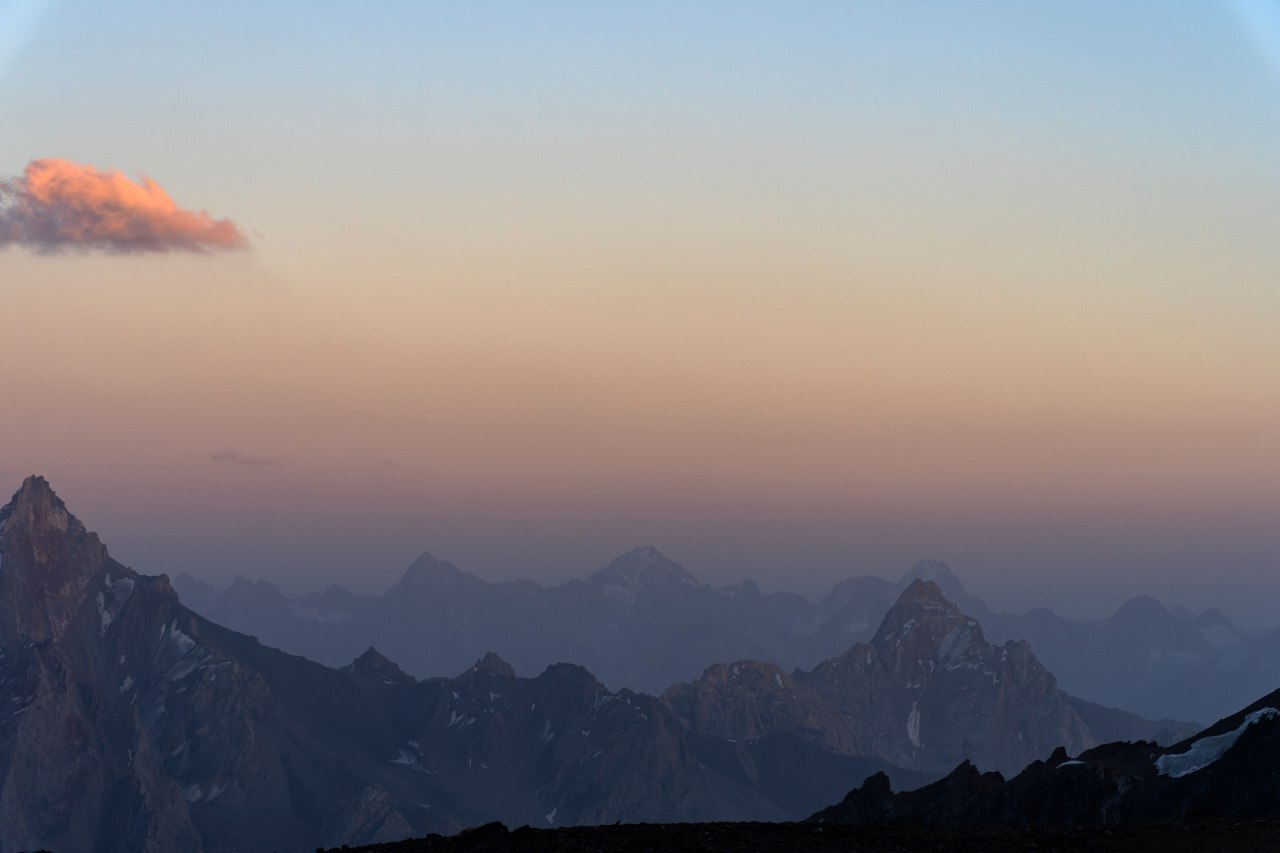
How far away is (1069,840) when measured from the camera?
57688 millimetres

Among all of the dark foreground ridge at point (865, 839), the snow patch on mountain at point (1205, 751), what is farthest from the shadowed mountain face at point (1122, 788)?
the dark foreground ridge at point (865, 839)

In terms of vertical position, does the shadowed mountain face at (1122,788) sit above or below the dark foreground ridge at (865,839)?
below

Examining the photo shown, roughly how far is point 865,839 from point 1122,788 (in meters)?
37.9

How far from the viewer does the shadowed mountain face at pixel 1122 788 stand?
8200 centimetres

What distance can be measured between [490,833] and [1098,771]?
1977 inches

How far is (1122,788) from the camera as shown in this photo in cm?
9081

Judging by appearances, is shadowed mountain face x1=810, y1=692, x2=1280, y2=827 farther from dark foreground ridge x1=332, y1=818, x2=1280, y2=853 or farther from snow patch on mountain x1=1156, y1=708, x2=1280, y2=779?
dark foreground ridge x1=332, y1=818, x2=1280, y2=853

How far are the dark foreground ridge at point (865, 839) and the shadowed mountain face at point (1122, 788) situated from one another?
536 inches

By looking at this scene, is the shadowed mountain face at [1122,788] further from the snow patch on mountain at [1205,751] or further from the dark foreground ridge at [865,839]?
the dark foreground ridge at [865,839]

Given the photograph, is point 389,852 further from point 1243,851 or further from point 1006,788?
point 1006,788

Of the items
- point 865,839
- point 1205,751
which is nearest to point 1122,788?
point 1205,751

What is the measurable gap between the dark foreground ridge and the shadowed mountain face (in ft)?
44.7

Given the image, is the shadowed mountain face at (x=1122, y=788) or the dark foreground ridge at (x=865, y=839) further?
the shadowed mountain face at (x=1122, y=788)

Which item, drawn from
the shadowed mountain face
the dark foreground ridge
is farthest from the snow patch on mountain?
the dark foreground ridge
